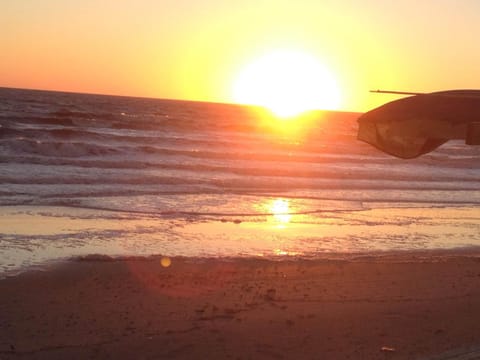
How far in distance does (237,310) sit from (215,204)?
7848 millimetres

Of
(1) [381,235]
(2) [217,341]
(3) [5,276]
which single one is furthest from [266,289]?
(1) [381,235]

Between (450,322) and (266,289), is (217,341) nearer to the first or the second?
(266,289)

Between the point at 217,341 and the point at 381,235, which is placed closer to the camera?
the point at 217,341

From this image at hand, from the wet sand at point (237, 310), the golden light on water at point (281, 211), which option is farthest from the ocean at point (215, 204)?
the wet sand at point (237, 310)

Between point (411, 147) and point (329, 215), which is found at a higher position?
point (411, 147)

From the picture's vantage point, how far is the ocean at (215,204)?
398 inches

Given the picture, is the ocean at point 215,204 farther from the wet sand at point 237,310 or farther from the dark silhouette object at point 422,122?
the dark silhouette object at point 422,122

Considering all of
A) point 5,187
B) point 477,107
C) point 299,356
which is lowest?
A: point 299,356

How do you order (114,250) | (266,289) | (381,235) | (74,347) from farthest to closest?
(381,235)
(114,250)
(266,289)
(74,347)

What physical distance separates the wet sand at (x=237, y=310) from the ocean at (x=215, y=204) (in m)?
1.01

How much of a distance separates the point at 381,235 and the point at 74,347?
704 cm

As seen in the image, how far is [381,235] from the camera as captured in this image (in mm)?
11656

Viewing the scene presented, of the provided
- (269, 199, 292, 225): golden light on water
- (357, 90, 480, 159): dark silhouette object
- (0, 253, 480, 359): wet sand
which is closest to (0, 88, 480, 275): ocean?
(269, 199, 292, 225): golden light on water

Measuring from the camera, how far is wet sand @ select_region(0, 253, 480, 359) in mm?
5906
